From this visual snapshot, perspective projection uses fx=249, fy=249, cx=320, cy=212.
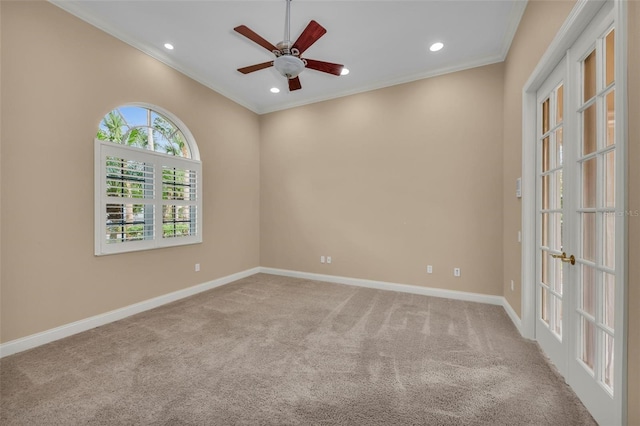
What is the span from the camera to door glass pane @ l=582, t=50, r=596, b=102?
156cm

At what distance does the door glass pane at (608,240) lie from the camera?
1357 mm

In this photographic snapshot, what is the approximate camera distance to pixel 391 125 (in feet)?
13.3

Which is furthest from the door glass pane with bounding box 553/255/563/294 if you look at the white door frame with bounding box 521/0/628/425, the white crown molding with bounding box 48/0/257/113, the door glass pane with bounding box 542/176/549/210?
the white crown molding with bounding box 48/0/257/113

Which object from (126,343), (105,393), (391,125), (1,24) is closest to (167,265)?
(126,343)

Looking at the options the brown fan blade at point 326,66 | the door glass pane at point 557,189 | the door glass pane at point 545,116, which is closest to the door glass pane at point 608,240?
the door glass pane at point 557,189

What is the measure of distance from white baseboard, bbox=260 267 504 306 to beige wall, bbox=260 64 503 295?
0.27 ft

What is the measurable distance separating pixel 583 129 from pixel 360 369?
235 cm

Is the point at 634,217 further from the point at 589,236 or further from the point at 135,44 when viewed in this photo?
the point at 135,44

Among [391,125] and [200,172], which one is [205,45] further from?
[391,125]

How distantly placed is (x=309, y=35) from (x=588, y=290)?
9.37ft

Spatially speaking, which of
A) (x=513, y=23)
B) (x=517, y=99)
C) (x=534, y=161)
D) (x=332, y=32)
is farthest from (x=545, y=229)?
(x=332, y=32)

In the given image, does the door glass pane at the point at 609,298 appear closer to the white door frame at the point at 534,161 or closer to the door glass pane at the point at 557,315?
the white door frame at the point at 534,161

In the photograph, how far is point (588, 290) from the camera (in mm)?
1592

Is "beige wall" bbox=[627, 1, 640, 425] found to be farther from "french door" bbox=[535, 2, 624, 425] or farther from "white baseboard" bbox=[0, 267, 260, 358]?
"white baseboard" bbox=[0, 267, 260, 358]
